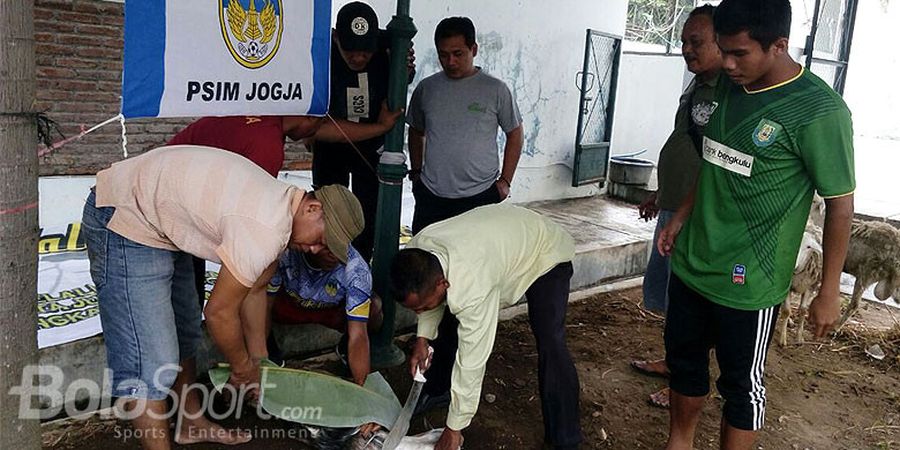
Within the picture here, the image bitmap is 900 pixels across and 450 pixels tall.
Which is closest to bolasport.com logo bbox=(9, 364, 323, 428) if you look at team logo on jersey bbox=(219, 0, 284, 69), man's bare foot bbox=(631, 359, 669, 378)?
team logo on jersey bbox=(219, 0, 284, 69)

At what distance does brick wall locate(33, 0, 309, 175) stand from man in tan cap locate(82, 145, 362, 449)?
2956 millimetres

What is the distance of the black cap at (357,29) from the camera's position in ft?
11.0

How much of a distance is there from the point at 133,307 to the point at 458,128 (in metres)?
1.99

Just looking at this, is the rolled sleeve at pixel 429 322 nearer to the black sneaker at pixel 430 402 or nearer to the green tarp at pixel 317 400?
the green tarp at pixel 317 400

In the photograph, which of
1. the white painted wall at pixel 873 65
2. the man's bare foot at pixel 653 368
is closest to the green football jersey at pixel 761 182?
the man's bare foot at pixel 653 368

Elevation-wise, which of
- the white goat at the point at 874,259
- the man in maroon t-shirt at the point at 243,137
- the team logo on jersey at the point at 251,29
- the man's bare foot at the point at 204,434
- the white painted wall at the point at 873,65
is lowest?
the man's bare foot at the point at 204,434

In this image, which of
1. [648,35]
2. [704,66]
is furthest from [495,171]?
[648,35]

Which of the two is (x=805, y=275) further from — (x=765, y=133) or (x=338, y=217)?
(x=338, y=217)

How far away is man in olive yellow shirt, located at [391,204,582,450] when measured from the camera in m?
2.32

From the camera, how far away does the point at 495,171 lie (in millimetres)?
3895

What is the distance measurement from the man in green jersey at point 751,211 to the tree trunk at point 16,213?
190 centimetres

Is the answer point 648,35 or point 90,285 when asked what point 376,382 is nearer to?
point 90,285

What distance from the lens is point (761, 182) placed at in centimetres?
227

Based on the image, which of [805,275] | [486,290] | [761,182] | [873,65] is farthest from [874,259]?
[873,65]
